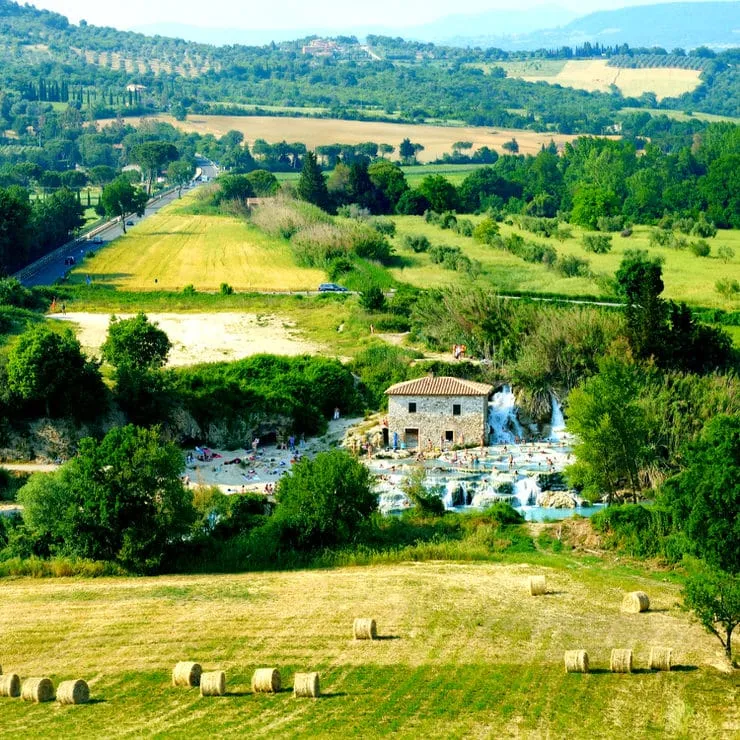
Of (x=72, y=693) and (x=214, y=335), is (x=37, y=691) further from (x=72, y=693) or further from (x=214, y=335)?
(x=214, y=335)

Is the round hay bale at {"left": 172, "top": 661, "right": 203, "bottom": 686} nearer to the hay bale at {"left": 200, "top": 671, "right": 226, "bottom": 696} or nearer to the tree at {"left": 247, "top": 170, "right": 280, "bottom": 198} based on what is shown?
the hay bale at {"left": 200, "top": 671, "right": 226, "bottom": 696}

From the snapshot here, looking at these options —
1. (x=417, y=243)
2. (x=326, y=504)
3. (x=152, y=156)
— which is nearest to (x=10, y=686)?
(x=326, y=504)

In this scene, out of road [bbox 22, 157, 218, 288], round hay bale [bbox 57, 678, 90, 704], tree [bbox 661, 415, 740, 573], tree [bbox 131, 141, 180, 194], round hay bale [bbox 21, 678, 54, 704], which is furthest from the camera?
tree [bbox 131, 141, 180, 194]

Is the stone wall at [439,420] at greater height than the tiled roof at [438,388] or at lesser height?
lesser

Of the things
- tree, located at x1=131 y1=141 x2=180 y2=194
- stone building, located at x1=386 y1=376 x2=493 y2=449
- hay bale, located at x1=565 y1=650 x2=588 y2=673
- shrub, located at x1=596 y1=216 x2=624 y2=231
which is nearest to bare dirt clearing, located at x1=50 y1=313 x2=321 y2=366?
stone building, located at x1=386 y1=376 x2=493 y2=449

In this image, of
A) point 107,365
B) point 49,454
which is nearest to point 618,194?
point 107,365

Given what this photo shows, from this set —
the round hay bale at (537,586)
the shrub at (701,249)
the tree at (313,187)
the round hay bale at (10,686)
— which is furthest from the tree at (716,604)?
the tree at (313,187)

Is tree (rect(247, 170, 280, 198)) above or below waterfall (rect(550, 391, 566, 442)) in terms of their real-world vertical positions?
above

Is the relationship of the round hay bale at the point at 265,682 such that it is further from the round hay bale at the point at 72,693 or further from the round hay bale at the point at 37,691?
the round hay bale at the point at 37,691
